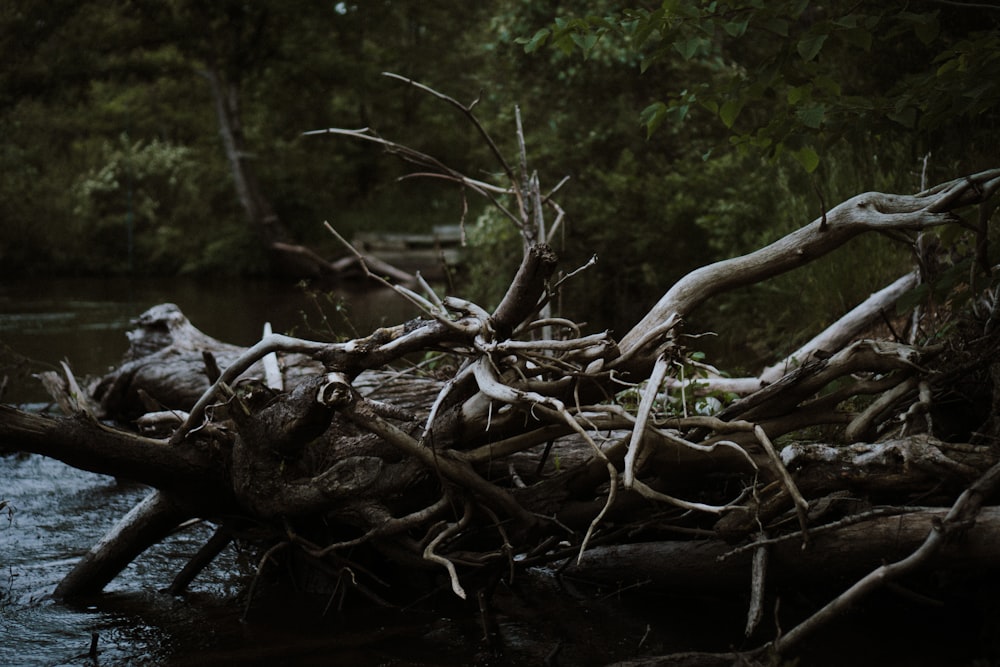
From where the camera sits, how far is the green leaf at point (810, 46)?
3.25 m

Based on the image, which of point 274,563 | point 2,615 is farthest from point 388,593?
point 2,615

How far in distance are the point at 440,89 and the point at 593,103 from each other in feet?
38.7

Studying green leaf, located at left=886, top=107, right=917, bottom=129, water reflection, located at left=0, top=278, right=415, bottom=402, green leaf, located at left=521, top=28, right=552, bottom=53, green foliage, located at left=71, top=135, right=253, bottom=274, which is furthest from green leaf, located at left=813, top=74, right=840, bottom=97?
green foliage, located at left=71, top=135, right=253, bottom=274

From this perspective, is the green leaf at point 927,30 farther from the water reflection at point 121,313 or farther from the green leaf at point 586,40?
the water reflection at point 121,313

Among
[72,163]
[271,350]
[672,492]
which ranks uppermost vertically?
[72,163]

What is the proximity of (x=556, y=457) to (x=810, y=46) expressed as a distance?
1.91 m

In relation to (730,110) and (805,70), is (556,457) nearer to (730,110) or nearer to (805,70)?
(730,110)

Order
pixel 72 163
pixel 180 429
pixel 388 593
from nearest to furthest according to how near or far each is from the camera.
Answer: pixel 180 429, pixel 388 593, pixel 72 163

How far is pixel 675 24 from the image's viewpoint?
362cm

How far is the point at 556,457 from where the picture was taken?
4133 mm

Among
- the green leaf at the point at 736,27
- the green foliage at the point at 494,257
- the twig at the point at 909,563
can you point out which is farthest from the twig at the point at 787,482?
the green foliage at the point at 494,257

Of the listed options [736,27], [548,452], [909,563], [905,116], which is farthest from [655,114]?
[909,563]

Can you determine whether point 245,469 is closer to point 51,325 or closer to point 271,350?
point 271,350

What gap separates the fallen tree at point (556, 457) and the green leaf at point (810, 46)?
0.67m
